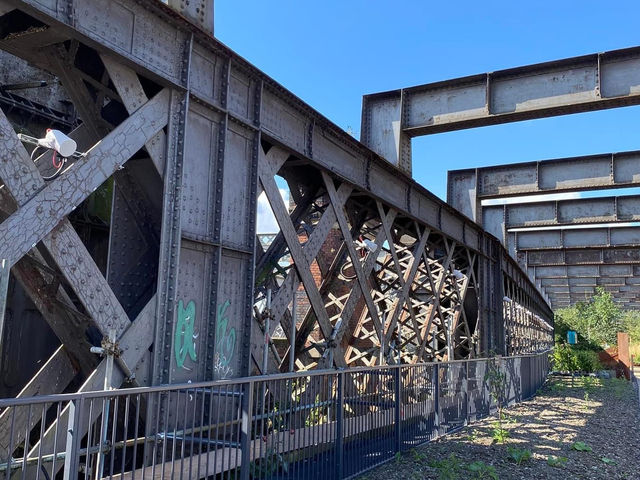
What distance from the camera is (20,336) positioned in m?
7.58

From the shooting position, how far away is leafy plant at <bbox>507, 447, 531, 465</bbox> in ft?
27.1

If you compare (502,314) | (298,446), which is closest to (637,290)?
(502,314)

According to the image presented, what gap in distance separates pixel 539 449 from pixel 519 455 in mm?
1201

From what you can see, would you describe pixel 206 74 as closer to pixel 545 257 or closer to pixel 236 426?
pixel 236 426

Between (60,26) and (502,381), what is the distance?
1213 centimetres

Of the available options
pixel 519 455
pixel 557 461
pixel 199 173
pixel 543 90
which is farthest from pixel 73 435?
pixel 543 90

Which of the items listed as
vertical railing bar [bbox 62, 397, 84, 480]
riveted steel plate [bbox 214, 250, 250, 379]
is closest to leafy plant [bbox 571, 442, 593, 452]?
riveted steel plate [bbox 214, 250, 250, 379]

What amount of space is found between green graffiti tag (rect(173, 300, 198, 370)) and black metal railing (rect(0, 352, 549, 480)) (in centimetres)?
43

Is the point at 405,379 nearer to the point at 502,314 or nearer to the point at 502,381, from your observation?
the point at 502,381

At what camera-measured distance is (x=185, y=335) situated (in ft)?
20.6

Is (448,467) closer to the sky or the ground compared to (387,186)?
closer to the ground

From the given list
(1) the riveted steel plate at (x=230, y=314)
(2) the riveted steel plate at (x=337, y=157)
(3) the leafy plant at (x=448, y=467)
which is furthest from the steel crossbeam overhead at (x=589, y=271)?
(1) the riveted steel plate at (x=230, y=314)

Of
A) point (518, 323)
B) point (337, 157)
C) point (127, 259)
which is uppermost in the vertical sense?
point (337, 157)

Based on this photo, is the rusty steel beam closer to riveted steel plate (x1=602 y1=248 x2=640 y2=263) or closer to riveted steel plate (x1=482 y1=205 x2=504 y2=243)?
riveted steel plate (x1=602 y1=248 x2=640 y2=263)
